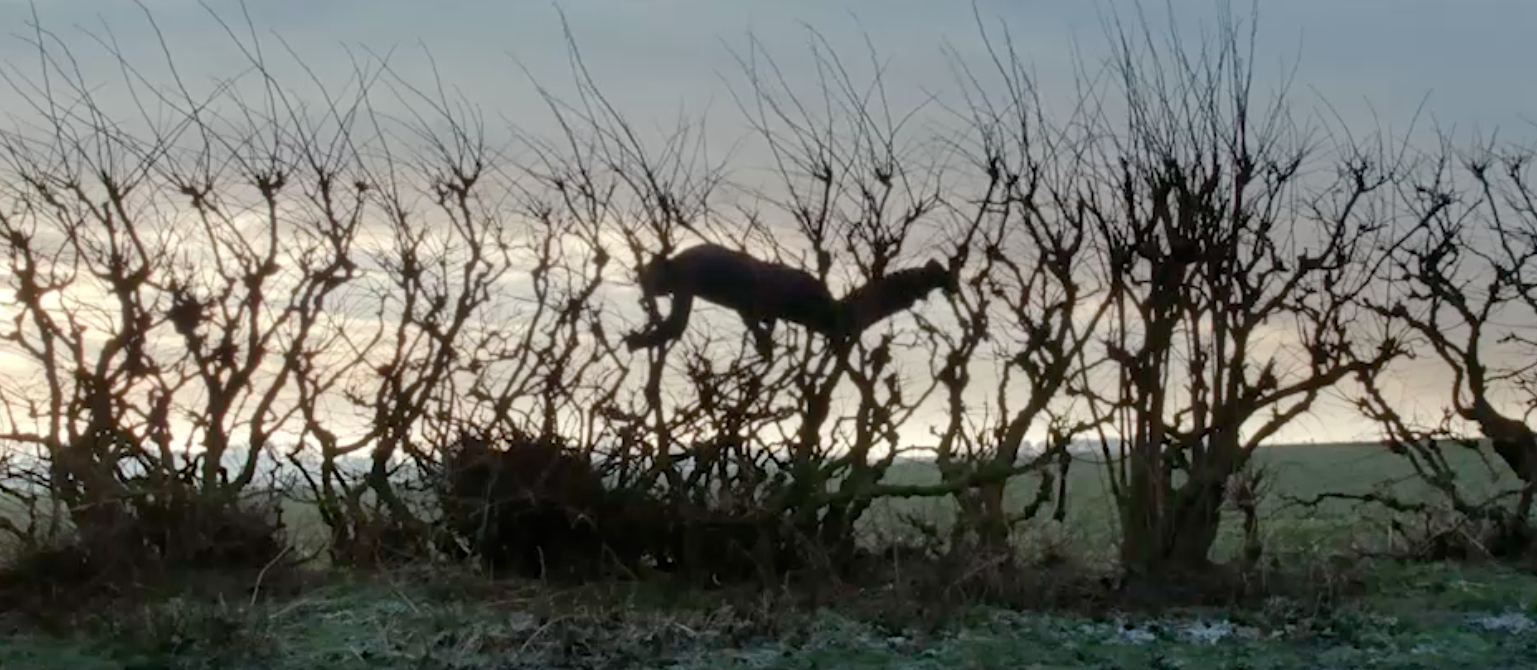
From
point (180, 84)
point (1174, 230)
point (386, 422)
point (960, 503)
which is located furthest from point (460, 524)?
point (1174, 230)

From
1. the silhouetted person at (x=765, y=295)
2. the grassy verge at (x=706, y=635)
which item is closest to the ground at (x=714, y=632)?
Answer: the grassy verge at (x=706, y=635)

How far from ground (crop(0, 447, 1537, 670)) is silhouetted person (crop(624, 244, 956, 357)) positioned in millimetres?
1313

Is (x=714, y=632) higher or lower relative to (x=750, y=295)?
lower

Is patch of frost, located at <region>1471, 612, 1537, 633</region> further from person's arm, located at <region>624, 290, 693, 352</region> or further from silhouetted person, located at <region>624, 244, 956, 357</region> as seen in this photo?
person's arm, located at <region>624, 290, 693, 352</region>

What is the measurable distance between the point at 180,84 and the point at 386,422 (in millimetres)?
2837

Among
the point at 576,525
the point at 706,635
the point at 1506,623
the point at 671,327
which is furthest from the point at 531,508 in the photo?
the point at 1506,623

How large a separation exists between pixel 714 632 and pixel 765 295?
6.96 feet

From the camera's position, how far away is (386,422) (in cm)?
1009

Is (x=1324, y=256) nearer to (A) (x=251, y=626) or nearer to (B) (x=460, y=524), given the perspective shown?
(B) (x=460, y=524)

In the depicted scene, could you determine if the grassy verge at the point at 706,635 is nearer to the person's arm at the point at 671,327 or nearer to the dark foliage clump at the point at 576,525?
the dark foliage clump at the point at 576,525

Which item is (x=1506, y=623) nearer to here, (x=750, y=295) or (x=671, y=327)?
(x=750, y=295)

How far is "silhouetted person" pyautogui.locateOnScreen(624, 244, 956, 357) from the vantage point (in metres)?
9.20

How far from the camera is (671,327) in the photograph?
30.5 ft

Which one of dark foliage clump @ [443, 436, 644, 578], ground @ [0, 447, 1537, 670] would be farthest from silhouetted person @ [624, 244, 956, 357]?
ground @ [0, 447, 1537, 670]
